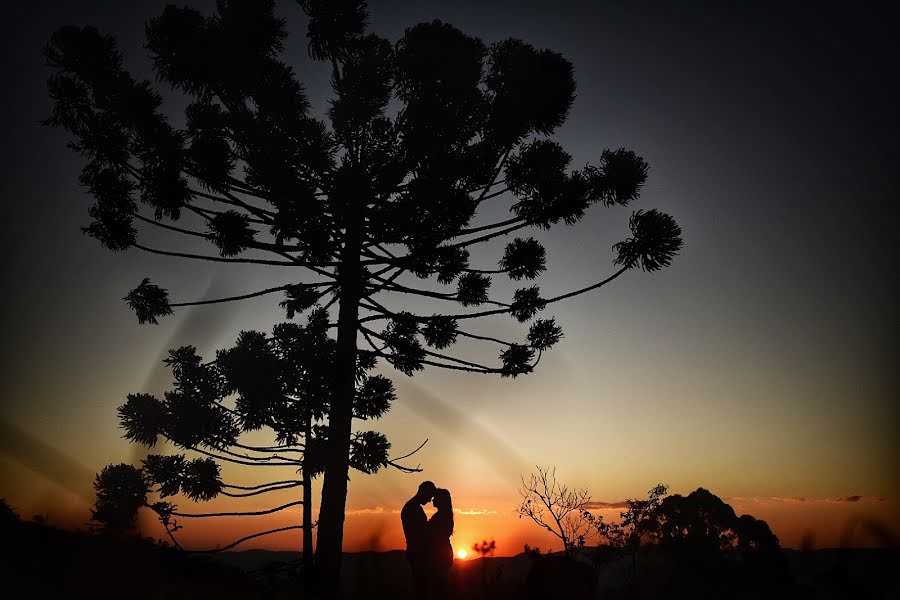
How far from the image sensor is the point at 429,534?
15.2ft

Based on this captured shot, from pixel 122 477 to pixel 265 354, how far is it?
11.0 ft

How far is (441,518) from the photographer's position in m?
4.79

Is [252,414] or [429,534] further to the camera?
[252,414]

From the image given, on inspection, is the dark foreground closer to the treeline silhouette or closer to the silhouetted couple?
the treeline silhouette

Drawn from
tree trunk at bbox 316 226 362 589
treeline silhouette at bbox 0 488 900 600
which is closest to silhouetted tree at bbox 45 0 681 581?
tree trunk at bbox 316 226 362 589

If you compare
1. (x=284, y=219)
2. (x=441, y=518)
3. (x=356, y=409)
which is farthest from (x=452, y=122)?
(x=441, y=518)

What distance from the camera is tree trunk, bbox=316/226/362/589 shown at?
801 centimetres

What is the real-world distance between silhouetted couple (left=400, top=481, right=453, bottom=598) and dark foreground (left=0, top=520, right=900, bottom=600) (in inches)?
129

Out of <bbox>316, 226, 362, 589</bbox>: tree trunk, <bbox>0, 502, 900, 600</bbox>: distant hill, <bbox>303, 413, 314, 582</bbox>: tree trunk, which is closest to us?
<bbox>0, 502, 900, 600</bbox>: distant hill

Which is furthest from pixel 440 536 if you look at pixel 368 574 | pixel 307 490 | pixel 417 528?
pixel 307 490

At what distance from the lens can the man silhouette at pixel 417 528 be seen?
4.54 m

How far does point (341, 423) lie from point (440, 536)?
14.3 feet

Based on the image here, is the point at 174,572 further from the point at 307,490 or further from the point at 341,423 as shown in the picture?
the point at 307,490

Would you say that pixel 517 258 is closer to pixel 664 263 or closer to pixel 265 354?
pixel 664 263
